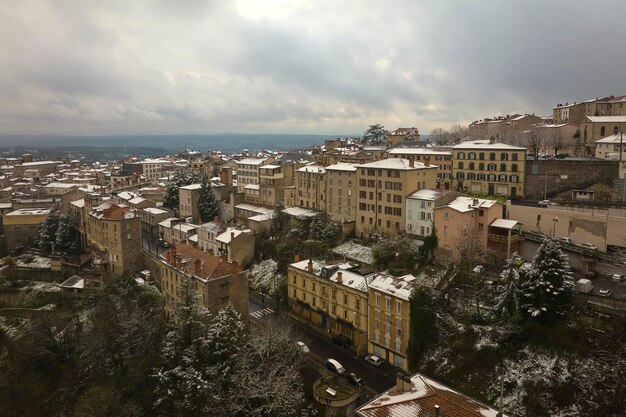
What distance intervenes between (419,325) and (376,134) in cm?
9502

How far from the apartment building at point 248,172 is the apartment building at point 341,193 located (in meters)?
27.2

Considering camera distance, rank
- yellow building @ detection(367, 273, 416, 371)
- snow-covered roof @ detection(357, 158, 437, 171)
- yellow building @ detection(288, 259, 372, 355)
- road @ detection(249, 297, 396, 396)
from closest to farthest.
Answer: road @ detection(249, 297, 396, 396) < yellow building @ detection(367, 273, 416, 371) < yellow building @ detection(288, 259, 372, 355) < snow-covered roof @ detection(357, 158, 437, 171)

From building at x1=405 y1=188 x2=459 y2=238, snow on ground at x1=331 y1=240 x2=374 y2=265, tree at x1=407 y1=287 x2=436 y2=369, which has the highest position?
building at x1=405 y1=188 x2=459 y2=238

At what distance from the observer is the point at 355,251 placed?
190 ft

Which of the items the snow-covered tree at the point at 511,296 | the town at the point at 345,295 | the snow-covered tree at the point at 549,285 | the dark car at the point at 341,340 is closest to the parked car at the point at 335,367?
the town at the point at 345,295

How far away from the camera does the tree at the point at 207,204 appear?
8131 centimetres

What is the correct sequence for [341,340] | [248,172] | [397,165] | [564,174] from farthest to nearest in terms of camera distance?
[248,172], [564,174], [397,165], [341,340]

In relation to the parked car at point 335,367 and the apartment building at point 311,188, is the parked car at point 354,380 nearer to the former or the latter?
the parked car at point 335,367

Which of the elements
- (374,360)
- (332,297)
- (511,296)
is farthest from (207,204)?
(511,296)

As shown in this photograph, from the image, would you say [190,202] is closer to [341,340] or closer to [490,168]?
[341,340]

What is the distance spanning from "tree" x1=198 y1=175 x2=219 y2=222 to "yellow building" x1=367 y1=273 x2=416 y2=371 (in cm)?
4485

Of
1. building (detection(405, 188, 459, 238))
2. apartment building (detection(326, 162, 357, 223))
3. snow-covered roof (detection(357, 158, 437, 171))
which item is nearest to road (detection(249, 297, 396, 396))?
building (detection(405, 188, 459, 238))

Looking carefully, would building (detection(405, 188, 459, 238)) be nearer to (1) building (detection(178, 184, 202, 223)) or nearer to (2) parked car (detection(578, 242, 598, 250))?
(2) parked car (detection(578, 242, 598, 250))

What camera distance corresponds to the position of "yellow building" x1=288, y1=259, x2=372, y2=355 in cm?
4516
